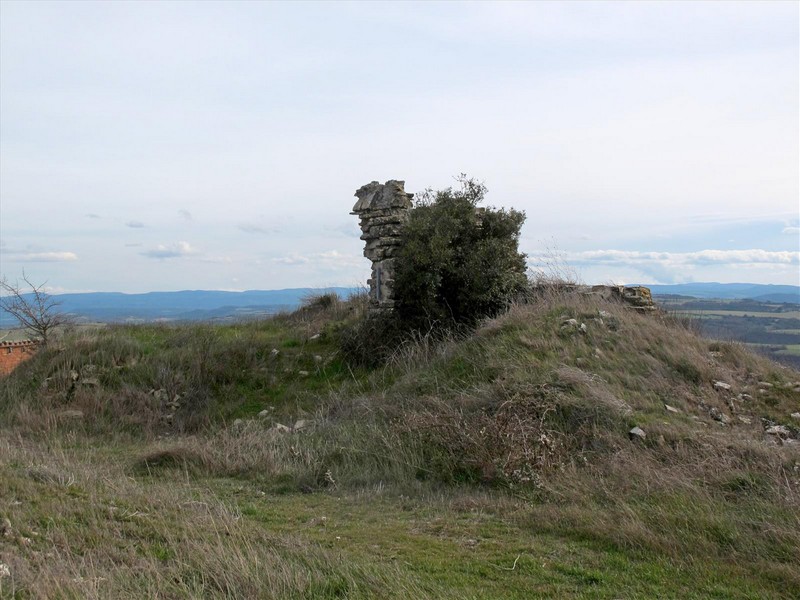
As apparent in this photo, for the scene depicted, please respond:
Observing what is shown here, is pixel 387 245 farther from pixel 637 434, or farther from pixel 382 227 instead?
pixel 637 434

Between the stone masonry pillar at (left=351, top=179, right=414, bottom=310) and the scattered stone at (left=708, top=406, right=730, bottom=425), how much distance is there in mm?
6553

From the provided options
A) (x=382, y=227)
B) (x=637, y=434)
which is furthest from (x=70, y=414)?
(x=637, y=434)

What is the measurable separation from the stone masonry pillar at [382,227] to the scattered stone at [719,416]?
21.5ft

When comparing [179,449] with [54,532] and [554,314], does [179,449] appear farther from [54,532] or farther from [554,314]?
[554,314]

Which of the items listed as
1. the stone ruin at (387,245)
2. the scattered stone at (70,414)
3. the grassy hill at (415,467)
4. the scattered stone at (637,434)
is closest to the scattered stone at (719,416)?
the grassy hill at (415,467)

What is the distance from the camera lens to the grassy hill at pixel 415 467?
4.74 meters

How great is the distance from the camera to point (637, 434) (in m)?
7.89

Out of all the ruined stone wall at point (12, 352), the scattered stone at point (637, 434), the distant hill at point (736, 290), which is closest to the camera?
the scattered stone at point (637, 434)

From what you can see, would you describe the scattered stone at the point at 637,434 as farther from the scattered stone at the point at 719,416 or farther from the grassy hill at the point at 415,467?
the scattered stone at the point at 719,416

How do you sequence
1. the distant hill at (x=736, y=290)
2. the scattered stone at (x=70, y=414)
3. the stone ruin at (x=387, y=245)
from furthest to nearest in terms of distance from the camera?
1. the distant hill at (x=736, y=290)
2. the stone ruin at (x=387, y=245)
3. the scattered stone at (x=70, y=414)

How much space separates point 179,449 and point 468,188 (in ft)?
26.1

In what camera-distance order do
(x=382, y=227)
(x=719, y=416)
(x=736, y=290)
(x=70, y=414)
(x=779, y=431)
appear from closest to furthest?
(x=779, y=431) → (x=719, y=416) → (x=70, y=414) → (x=382, y=227) → (x=736, y=290)

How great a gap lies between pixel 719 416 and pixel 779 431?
0.71 m

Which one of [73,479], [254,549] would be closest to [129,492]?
[73,479]
